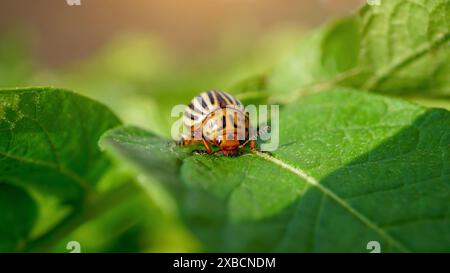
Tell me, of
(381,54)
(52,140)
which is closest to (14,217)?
(52,140)

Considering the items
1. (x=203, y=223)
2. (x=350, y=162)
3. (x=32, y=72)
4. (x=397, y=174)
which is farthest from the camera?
(x=32, y=72)

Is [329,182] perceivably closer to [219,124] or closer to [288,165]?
[288,165]

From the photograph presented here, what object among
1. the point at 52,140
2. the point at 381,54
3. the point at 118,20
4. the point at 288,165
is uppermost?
the point at 118,20

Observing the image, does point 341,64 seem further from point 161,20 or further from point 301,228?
point 161,20

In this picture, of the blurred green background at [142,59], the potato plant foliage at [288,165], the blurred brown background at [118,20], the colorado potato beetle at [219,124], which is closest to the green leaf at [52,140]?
the potato plant foliage at [288,165]

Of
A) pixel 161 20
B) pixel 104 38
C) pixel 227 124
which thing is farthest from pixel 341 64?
pixel 104 38

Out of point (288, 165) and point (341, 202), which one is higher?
point (288, 165)

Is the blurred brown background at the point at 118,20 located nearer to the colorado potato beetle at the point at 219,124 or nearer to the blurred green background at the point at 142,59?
the blurred green background at the point at 142,59
